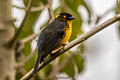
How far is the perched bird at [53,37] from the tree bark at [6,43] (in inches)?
10.6

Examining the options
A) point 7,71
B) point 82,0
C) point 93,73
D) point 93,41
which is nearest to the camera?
point 7,71

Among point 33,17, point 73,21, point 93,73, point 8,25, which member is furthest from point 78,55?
point 93,73

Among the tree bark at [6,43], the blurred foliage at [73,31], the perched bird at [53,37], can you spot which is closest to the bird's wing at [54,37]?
the perched bird at [53,37]

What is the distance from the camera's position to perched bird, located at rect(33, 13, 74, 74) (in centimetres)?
369

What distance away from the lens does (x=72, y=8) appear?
15.3 ft

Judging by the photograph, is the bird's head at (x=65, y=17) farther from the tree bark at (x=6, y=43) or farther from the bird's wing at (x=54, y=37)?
the tree bark at (x=6, y=43)

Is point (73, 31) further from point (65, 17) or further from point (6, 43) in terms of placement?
point (6, 43)

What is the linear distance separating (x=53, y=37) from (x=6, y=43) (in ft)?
2.46

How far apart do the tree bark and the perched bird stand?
270mm

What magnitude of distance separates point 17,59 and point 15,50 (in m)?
0.15

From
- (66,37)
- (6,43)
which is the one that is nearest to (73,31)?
(66,37)

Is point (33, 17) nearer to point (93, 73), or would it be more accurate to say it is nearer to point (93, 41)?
point (93, 41)

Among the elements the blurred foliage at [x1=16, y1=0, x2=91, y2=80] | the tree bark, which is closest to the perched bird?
the blurred foliage at [x1=16, y1=0, x2=91, y2=80]

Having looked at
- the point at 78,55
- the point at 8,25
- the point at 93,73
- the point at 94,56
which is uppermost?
Answer: the point at 8,25
